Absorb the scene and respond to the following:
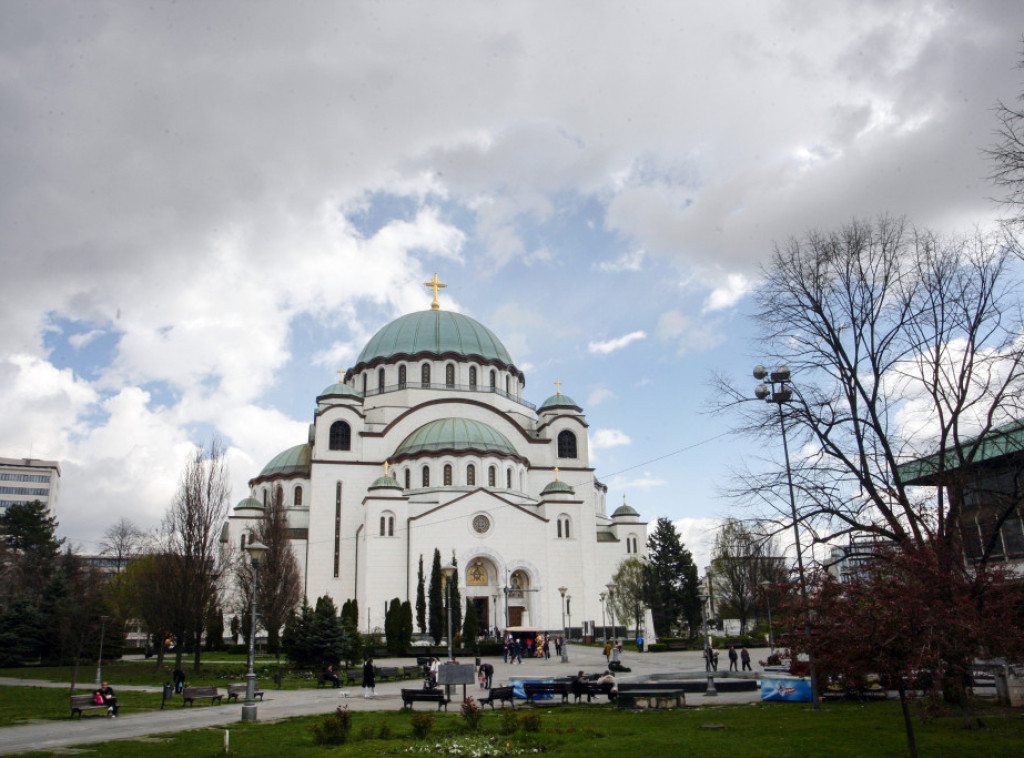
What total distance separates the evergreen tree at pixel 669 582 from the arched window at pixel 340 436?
19752 mm

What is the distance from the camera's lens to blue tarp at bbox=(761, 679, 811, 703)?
16531mm

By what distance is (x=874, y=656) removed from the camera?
986 cm

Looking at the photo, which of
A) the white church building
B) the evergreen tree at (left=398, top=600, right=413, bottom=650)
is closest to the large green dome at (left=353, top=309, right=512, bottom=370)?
the white church building

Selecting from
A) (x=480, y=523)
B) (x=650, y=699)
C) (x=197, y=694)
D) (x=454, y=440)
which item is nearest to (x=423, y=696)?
(x=650, y=699)

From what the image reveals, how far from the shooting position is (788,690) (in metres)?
16.6

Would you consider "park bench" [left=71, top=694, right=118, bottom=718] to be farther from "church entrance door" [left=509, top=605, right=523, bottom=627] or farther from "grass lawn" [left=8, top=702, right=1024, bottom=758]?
"church entrance door" [left=509, top=605, right=523, bottom=627]

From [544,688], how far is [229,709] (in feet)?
23.0

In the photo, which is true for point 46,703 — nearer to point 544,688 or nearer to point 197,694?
point 197,694

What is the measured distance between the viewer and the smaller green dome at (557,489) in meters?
46.8

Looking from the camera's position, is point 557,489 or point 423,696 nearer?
point 423,696

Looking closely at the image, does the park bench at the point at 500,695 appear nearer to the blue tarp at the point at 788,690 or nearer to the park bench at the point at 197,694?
the blue tarp at the point at 788,690

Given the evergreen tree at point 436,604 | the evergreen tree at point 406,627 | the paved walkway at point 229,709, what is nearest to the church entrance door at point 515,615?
the evergreen tree at point 436,604

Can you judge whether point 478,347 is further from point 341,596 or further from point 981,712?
point 981,712

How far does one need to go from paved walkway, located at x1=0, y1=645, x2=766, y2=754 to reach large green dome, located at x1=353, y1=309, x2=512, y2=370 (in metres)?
27.7
